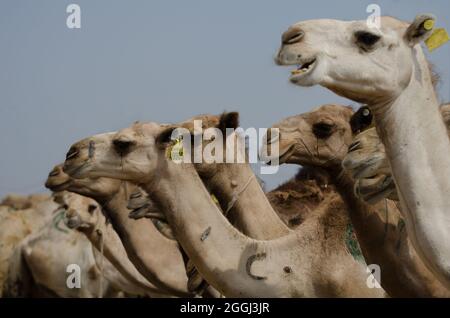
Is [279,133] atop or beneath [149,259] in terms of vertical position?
atop

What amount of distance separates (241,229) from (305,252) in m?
1.33

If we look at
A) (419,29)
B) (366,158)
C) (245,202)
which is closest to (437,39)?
(419,29)

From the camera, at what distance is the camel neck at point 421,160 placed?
615 cm

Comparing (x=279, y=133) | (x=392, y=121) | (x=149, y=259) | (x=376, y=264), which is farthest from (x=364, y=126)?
(x=149, y=259)

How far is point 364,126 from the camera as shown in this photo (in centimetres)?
904

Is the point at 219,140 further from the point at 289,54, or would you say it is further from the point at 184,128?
the point at 289,54

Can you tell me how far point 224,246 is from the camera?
8.53 meters

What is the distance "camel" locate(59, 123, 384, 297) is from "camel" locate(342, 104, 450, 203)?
3.17ft

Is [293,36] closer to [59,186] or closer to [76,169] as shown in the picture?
[76,169]

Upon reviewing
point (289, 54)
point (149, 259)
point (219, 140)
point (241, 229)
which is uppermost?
point (289, 54)

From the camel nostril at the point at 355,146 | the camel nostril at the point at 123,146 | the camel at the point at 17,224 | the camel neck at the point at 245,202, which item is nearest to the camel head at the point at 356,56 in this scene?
the camel nostril at the point at 355,146

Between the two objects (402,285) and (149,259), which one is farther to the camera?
(149,259)

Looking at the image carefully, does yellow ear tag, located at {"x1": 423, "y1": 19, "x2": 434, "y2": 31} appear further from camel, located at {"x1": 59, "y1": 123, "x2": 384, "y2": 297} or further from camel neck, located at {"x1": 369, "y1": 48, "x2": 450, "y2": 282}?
camel, located at {"x1": 59, "y1": 123, "x2": 384, "y2": 297}

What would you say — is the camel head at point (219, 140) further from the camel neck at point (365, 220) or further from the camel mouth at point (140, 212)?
the camel neck at point (365, 220)
